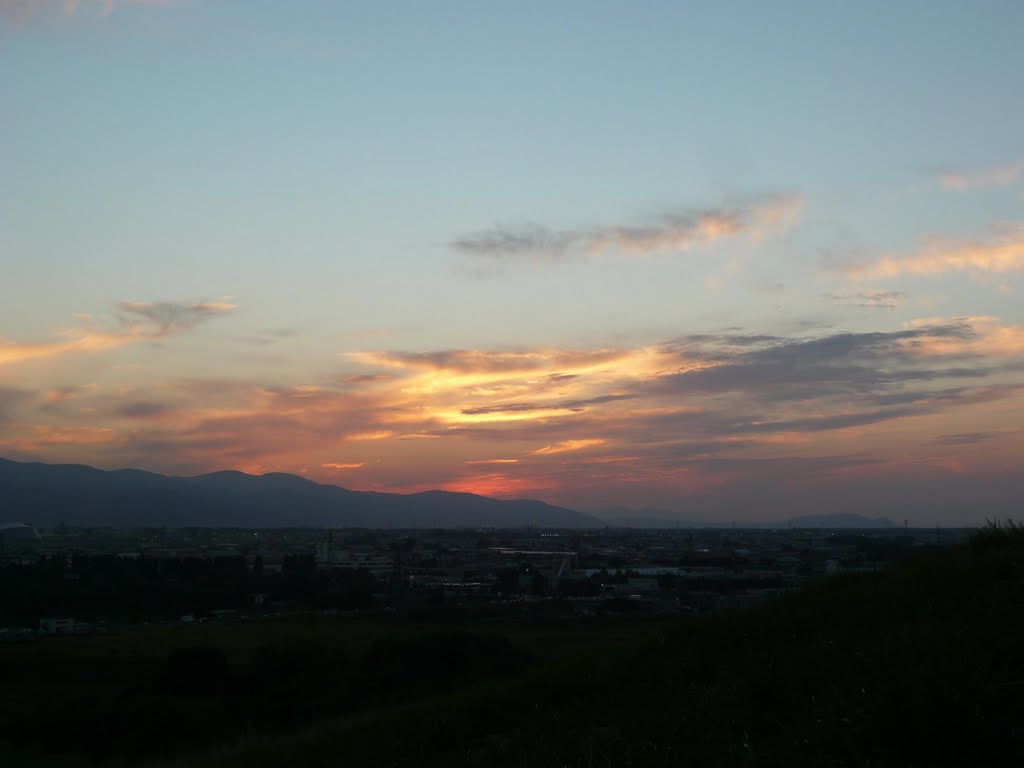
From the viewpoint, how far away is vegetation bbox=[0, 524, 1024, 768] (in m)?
6.65

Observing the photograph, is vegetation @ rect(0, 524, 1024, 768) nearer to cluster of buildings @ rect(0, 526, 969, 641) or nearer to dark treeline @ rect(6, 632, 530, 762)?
dark treeline @ rect(6, 632, 530, 762)

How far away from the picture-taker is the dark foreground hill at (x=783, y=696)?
21.5 feet

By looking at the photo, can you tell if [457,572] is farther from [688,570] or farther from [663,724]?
[663,724]

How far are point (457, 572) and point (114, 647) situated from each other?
1481 inches

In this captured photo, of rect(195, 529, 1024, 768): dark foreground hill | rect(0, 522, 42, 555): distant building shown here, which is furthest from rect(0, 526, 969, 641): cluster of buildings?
rect(195, 529, 1024, 768): dark foreground hill

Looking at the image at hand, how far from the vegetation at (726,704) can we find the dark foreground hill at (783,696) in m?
0.02

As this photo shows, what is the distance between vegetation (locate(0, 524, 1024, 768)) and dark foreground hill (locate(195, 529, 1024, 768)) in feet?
0.07

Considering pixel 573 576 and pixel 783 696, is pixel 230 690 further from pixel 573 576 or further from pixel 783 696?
pixel 573 576

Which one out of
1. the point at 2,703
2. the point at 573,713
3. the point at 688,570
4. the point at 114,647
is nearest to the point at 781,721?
the point at 573,713

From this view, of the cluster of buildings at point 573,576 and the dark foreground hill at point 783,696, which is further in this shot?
the cluster of buildings at point 573,576

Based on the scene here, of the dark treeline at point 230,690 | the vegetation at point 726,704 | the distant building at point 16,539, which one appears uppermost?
the vegetation at point 726,704

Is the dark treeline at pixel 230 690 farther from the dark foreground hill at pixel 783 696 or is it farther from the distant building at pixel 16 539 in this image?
the distant building at pixel 16 539

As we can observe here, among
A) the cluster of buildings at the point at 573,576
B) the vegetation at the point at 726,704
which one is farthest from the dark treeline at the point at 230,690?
the cluster of buildings at the point at 573,576

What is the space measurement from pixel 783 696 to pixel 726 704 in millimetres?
506
